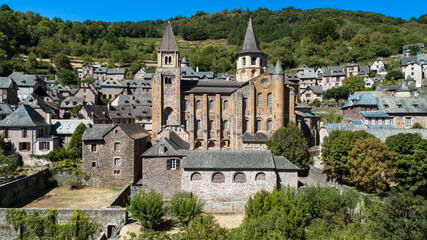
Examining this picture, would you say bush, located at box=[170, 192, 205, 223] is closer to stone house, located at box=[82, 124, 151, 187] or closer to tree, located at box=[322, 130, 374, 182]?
stone house, located at box=[82, 124, 151, 187]

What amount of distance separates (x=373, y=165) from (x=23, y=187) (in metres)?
38.4

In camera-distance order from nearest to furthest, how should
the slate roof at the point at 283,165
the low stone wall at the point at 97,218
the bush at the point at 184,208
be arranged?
the bush at the point at 184,208, the low stone wall at the point at 97,218, the slate roof at the point at 283,165

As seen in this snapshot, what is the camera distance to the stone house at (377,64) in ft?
311

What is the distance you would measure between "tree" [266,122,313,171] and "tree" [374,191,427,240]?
13436 millimetres

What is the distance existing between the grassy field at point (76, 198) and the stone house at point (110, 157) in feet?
4.71

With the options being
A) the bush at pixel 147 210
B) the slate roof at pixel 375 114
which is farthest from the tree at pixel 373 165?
the slate roof at pixel 375 114

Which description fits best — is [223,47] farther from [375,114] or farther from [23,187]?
[23,187]

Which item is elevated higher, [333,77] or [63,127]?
[333,77]

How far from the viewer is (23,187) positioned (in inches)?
1211

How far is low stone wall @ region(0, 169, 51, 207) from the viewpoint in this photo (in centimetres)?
2769

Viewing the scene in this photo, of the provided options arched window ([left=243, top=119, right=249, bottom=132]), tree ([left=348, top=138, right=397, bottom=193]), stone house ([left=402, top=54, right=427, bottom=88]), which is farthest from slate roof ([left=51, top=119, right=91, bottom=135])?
stone house ([left=402, top=54, right=427, bottom=88])

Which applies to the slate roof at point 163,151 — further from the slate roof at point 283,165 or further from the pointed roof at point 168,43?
the pointed roof at point 168,43

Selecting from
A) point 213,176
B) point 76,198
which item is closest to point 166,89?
A: point 76,198

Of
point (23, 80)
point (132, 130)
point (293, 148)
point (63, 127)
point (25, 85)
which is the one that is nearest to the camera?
point (293, 148)
